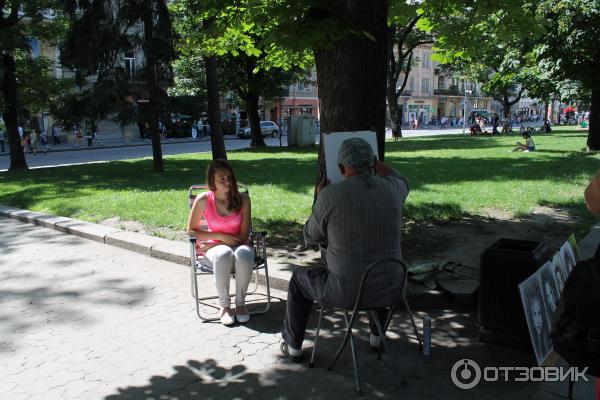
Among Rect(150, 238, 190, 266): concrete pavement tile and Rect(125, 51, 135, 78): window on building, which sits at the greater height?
Rect(125, 51, 135, 78): window on building

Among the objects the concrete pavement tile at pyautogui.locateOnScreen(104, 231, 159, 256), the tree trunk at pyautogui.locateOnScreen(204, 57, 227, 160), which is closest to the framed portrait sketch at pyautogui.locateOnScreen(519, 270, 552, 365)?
the concrete pavement tile at pyautogui.locateOnScreen(104, 231, 159, 256)

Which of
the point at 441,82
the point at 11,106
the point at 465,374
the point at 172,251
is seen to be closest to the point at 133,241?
the point at 172,251

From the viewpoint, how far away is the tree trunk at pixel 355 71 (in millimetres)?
5227

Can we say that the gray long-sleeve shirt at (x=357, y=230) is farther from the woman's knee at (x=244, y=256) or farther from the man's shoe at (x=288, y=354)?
the woman's knee at (x=244, y=256)

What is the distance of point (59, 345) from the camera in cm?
427

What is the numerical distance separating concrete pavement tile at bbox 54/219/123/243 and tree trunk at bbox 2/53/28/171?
12.1 m

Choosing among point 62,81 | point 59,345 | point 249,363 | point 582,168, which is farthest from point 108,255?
point 62,81

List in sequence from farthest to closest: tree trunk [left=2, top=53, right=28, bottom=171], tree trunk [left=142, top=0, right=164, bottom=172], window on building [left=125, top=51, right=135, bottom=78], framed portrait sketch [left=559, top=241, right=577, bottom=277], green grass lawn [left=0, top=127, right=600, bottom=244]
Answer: tree trunk [left=2, top=53, right=28, bottom=171], window on building [left=125, top=51, right=135, bottom=78], tree trunk [left=142, top=0, right=164, bottom=172], green grass lawn [left=0, top=127, right=600, bottom=244], framed portrait sketch [left=559, top=241, right=577, bottom=277]

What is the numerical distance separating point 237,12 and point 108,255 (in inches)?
155

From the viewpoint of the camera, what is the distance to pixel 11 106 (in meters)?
18.5

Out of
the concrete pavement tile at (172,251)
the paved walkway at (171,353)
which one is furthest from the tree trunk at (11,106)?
the paved walkway at (171,353)

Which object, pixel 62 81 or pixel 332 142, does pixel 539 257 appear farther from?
pixel 62 81

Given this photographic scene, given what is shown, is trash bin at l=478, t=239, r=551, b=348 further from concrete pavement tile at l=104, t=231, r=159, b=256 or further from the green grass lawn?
concrete pavement tile at l=104, t=231, r=159, b=256

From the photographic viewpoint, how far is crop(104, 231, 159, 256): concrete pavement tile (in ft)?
23.1
